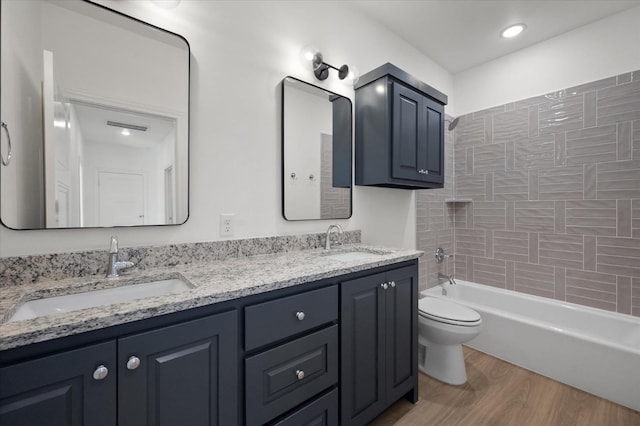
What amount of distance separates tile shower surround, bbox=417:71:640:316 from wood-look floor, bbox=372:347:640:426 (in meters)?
0.84

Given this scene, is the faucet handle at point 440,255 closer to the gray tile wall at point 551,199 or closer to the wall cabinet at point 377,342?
the gray tile wall at point 551,199

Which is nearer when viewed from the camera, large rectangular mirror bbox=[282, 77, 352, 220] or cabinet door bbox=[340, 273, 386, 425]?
cabinet door bbox=[340, 273, 386, 425]

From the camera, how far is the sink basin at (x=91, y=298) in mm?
845

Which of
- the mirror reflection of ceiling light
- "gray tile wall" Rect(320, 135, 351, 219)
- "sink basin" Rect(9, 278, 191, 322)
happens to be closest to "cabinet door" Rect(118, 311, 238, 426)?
"sink basin" Rect(9, 278, 191, 322)

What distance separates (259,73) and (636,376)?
2858 mm

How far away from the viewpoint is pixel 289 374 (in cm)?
105

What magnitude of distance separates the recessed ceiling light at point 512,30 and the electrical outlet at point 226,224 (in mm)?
2680

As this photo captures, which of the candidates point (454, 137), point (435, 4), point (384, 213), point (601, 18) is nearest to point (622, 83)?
point (601, 18)

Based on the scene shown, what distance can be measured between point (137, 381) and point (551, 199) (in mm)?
3088

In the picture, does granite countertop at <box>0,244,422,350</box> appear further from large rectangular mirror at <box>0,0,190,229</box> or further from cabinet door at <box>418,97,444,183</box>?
cabinet door at <box>418,97,444,183</box>

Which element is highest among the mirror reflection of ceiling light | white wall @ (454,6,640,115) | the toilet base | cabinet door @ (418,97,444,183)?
white wall @ (454,6,640,115)

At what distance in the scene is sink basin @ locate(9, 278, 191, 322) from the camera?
2.77 feet

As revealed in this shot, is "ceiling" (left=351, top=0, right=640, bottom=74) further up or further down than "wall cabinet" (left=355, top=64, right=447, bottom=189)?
further up

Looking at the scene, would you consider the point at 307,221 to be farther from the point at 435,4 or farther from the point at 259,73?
the point at 435,4
